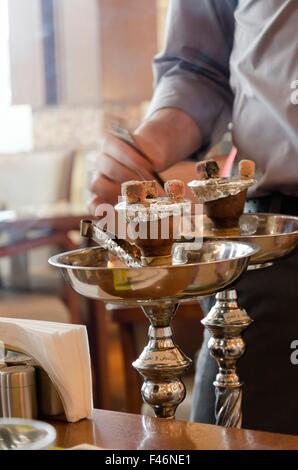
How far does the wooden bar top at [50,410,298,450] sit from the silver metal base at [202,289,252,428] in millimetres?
169

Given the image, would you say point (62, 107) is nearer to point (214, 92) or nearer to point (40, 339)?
point (214, 92)

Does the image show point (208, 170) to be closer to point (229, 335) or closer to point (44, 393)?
point (229, 335)

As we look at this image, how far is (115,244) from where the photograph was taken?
2.56 ft

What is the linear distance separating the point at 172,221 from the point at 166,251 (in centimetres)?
3

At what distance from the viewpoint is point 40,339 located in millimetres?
775

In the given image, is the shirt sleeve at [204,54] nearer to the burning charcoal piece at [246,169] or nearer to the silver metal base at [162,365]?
the burning charcoal piece at [246,169]

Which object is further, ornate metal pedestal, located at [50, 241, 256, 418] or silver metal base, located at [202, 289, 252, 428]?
silver metal base, located at [202, 289, 252, 428]

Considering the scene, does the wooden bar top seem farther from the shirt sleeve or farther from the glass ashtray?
the shirt sleeve

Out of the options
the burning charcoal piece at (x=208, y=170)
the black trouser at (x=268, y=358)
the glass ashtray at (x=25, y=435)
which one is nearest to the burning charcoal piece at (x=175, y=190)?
the burning charcoal piece at (x=208, y=170)

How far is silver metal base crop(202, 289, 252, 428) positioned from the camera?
2.98 feet

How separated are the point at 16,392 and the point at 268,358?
60cm

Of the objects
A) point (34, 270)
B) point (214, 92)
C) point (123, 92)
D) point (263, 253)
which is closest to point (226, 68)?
point (214, 92)

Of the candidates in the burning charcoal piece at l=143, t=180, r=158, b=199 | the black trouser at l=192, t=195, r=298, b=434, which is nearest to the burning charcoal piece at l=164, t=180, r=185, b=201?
the burning charcoal piece at l=143, t=180, r=158, b=199

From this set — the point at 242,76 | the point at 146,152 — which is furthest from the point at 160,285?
the point at 242,76
